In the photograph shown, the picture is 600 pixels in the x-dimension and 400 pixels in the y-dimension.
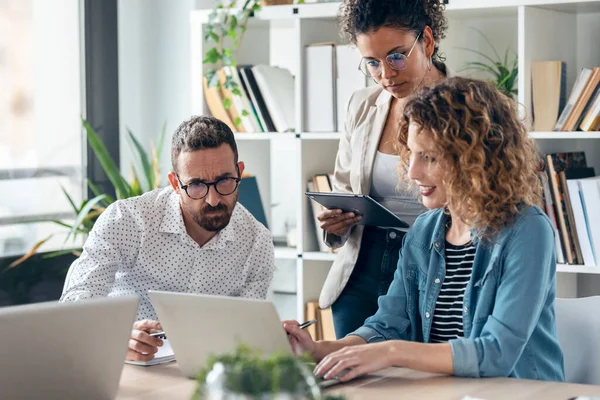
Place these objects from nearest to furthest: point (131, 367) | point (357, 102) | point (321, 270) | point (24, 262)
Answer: point (131, 367) < point (357, 102) < point (321, 270) < point (24, 262)

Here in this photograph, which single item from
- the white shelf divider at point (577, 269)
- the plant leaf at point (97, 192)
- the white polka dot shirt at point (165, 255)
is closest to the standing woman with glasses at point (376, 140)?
the white polka dot shirt at point (165, 255)

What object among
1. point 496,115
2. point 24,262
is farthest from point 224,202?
point 24,262

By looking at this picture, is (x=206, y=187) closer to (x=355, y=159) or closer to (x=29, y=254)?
(x=355, y=159)

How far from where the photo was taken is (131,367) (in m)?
1.83

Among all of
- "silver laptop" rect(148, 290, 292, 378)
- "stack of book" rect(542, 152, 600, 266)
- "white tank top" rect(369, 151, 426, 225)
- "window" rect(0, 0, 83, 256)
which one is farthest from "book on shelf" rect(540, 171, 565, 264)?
"window" rect(0, 0, 83, 256)

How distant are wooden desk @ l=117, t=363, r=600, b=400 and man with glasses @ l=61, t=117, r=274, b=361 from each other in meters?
0.51

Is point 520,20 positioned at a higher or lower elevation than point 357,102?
higher

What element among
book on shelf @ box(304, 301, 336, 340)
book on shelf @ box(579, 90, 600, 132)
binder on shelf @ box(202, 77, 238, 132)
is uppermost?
binder on shelf @ box(202, 77, 238, 132)

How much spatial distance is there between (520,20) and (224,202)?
1.23 meters

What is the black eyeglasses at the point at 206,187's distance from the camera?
86.4 inches

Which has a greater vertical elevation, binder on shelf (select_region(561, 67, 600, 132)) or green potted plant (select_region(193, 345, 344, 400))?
binder on shelf (select_region(561, 67, 600, 132))

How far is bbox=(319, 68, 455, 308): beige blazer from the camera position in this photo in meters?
2.60

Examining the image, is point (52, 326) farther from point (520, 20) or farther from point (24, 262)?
point (24, 262)

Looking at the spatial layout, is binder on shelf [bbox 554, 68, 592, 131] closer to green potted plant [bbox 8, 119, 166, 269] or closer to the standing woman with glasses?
the standing woman with glasses
